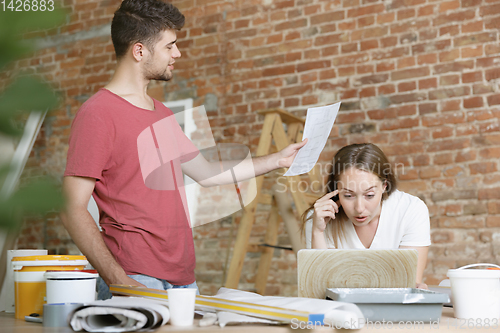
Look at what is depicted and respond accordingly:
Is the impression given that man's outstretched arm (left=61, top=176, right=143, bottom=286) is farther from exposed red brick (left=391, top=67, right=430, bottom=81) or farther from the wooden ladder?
exposed red brick (left=391, top=67, right=430, bottom=81)

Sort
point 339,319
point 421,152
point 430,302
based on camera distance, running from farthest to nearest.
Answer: point 421,152, point 430,302, point 339,319

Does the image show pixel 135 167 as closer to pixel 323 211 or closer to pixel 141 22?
pixel 141 22

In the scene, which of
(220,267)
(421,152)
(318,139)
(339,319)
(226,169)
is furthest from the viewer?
(220,267)

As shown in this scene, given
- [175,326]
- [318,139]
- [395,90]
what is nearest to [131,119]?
[318,139]

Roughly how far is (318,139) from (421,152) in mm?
1637

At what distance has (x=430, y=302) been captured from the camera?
2.60 ft

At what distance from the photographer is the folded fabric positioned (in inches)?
27.7

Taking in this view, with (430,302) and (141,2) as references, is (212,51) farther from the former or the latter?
(430,302)

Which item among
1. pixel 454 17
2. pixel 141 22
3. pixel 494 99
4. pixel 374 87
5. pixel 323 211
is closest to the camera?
pixel 141 22

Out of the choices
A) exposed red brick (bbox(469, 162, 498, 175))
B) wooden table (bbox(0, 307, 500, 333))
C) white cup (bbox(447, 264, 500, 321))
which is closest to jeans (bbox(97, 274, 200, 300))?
wooden table (bbox(0, 307, 500, 333))

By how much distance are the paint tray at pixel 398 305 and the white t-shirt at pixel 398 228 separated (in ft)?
3.16

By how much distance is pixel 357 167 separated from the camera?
1835 millimetres

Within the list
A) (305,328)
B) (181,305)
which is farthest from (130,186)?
(305,328)

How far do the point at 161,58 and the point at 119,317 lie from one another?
968mm
